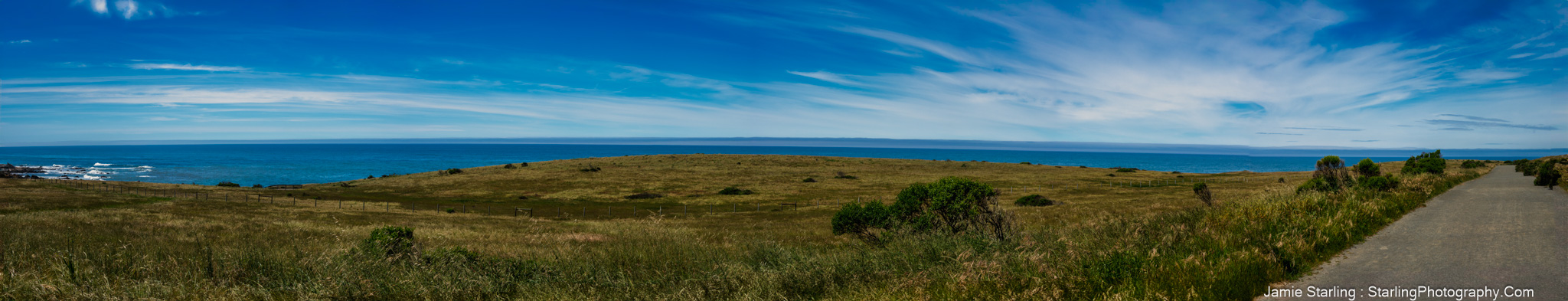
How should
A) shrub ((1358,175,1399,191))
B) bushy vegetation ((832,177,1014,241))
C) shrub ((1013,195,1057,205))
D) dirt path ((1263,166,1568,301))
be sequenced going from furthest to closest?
shrub ((1013,195,1057,205))
shrub ((1358,175,1399,191))
bushy vegetation ((832,177,1014,241))
dirt path ((1263,166,1568,301))

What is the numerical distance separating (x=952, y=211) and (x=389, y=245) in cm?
1267

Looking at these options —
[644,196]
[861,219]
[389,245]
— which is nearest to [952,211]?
[861,219]

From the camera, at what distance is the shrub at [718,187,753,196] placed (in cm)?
6711

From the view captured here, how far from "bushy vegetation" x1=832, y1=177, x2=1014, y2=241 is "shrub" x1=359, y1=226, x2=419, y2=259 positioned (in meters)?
9.25

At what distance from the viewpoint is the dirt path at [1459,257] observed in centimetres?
705

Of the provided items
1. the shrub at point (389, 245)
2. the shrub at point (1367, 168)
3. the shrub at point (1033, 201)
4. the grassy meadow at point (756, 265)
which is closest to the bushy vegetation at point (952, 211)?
the grassy meadow at point (756, 265)

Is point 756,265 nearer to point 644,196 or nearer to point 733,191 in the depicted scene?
point 644,196

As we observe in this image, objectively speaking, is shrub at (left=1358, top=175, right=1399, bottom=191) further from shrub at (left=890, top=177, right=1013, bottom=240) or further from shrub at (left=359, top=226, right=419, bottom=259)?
shrub at (left=359, top=226, right=419, bottom=259)

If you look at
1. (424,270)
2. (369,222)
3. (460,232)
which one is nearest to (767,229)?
(460,232)

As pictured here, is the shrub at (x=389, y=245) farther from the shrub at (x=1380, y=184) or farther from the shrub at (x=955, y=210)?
the shrub at (x=1380, y=184)

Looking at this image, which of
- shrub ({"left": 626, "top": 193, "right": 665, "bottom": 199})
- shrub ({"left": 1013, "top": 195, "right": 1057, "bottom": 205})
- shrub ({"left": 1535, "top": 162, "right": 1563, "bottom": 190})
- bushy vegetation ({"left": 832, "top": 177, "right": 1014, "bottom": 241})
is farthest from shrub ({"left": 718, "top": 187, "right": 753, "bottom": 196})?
shrub ({"left": 1535, "top": 162, "right": 1563, "bottom": 190})

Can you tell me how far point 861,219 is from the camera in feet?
78.5

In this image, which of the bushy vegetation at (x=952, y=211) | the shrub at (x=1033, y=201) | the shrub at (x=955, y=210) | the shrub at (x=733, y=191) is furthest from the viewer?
the shrub at (x=733, y=191)

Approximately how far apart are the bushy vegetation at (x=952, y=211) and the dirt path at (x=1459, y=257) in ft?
18.5
